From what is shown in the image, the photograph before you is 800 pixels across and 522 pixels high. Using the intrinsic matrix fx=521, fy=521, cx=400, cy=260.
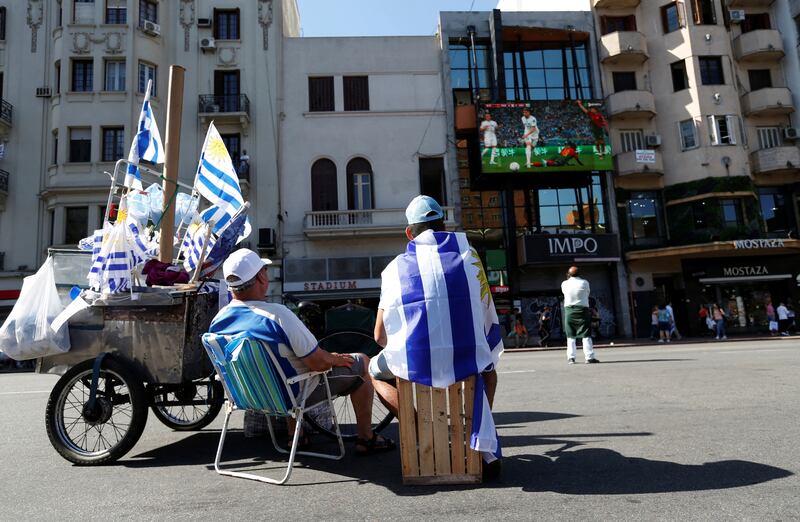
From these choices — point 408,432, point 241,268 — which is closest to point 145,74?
point 241,268

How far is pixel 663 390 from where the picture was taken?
19.8 ft

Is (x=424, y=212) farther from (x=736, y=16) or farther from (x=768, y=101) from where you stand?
(x=736, y=16)

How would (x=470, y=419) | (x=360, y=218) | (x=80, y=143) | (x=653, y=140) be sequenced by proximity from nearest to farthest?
(x=470, y=419), (x=80, y=143), (x=360, y=218), (x=653, y=140)

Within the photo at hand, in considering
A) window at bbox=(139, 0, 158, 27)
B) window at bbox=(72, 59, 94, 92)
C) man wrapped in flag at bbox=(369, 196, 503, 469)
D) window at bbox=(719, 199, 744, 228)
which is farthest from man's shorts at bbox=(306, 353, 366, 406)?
window at bbox=(719, 199, 744, 228)

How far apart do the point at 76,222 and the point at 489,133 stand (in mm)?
18666

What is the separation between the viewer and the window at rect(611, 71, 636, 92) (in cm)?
2664

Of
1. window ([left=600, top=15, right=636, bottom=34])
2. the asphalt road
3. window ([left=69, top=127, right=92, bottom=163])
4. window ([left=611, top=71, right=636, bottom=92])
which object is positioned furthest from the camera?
window ([left=600, top=15, right=636, bottom=34])

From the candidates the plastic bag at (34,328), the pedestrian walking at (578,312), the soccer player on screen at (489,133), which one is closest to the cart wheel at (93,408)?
the plastic bag at (34,328)

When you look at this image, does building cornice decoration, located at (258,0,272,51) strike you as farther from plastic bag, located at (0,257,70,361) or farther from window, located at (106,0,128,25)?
plastic bag, located at (0,257,70,361)

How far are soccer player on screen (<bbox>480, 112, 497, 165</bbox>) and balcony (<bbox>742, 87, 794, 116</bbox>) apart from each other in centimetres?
1315

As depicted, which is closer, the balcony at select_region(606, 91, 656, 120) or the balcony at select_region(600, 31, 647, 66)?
the balcony at select_region(606, 91, 656, 120)

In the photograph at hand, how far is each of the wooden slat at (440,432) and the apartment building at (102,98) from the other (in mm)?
20566

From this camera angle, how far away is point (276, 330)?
3150mm

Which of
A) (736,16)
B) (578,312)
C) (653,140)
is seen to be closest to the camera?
(578,312)
